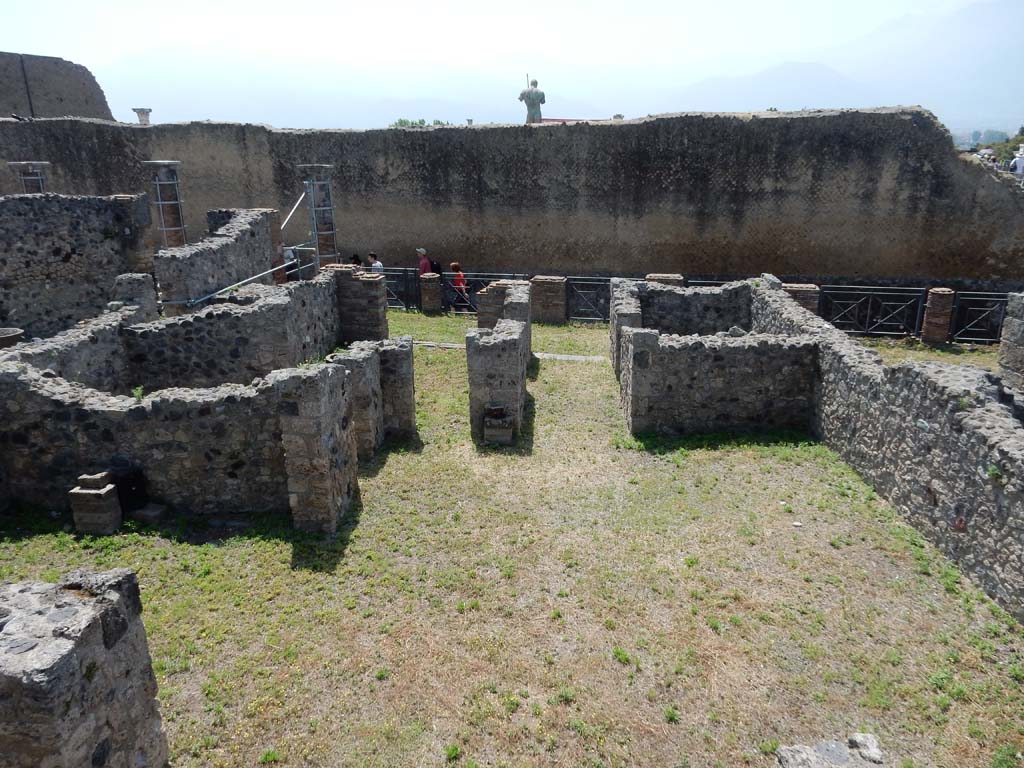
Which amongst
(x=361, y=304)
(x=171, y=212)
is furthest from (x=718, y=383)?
(x=171, y=212)

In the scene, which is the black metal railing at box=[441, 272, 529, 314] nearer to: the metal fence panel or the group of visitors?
the group of visitors

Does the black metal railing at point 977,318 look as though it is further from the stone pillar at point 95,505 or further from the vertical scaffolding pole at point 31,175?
the vertical scaffolding pole at point 31,175

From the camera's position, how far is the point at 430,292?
18.3 meters

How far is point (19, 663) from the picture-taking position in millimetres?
3936

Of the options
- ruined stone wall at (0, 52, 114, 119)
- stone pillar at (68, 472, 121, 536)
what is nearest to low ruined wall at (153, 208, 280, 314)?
stone pillar at (68, 472, 121, 536)

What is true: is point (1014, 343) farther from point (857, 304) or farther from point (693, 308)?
point (693, 308)

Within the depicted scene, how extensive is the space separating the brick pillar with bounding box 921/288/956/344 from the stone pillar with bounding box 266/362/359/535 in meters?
13.5

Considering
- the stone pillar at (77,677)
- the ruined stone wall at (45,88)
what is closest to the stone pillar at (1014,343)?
the stone pillar at (77,677)

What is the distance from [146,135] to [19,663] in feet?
76.4

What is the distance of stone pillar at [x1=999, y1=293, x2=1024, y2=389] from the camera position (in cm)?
1293

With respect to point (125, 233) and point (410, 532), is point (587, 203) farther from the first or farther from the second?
point (410, 532)

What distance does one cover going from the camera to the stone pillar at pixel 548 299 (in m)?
17.5

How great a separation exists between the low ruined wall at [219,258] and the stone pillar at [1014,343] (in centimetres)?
1485

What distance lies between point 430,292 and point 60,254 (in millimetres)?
8120
